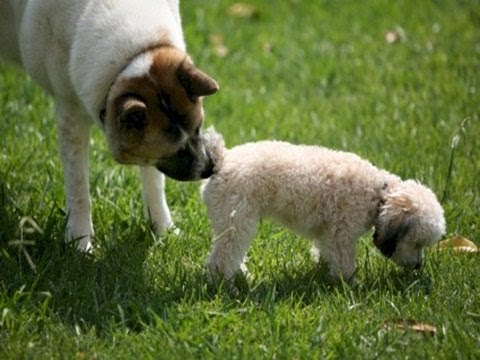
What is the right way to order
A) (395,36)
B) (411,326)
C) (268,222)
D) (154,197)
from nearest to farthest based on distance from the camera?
1. (411,326)
2. (268,222)
3. (154,197)
4. (395,36)

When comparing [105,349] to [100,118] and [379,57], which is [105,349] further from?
[379,57]

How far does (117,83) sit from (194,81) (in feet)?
1.19

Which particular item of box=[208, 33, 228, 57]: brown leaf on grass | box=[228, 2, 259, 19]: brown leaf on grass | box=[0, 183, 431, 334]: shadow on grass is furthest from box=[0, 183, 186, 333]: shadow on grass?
box=[228, 2, 259, 19]: brown leaf on grass

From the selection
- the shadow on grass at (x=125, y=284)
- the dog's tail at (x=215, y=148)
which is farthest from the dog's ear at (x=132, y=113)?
the shadow on grass at (x=125, y=284)

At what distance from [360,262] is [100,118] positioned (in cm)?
146

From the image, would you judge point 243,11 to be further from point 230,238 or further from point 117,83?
point 230,238

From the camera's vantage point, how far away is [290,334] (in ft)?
12.5

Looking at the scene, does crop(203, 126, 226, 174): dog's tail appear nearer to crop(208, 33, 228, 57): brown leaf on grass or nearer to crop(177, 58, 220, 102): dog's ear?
crop(177, 58, 220, 102): dog's ear

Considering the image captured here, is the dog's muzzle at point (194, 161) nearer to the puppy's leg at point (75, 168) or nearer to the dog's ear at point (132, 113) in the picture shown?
the dog's ear at point (132, 113)

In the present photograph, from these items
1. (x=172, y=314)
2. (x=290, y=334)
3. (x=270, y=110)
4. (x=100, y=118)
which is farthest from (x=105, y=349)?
(x=270, y=110)

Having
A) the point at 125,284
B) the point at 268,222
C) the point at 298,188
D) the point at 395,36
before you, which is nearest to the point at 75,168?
the point at 125,284

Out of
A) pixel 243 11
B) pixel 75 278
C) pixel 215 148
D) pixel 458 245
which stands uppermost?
pixel 243 11

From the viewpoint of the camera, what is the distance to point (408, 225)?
423 centimetres

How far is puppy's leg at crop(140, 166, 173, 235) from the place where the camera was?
519cm
